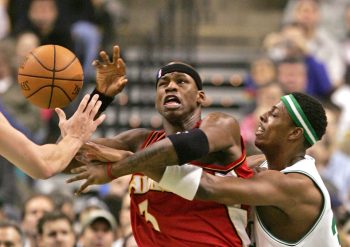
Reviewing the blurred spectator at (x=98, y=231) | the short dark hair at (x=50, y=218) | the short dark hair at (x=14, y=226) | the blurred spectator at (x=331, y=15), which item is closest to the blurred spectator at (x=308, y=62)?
the blurred spectator at (x=331, y=15)

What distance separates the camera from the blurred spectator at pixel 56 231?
33.6 feet

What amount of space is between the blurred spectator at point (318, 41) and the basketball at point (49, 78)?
7243 millimetres

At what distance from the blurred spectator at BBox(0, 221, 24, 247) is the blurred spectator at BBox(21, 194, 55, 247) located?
2.44 ft

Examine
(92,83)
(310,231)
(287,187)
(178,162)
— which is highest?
(178,162)

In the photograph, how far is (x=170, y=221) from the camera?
23.9ft

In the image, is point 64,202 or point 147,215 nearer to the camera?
point 147,215

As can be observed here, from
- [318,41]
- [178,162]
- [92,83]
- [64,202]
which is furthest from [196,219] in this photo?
[318,41]

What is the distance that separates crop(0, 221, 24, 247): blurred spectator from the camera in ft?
33.5

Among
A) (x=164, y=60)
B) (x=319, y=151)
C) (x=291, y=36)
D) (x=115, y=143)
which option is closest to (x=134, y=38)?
(x=164, y=60)

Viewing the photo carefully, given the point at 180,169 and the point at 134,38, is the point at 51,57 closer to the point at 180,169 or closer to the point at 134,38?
the point at 180,169

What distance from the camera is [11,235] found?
10.2 metres

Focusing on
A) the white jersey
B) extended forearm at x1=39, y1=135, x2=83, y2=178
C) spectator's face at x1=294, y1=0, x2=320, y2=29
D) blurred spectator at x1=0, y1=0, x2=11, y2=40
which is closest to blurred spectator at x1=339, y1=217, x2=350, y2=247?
the white jersey

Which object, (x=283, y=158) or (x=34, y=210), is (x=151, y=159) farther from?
(x=34, y=210)

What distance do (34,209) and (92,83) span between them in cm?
366
